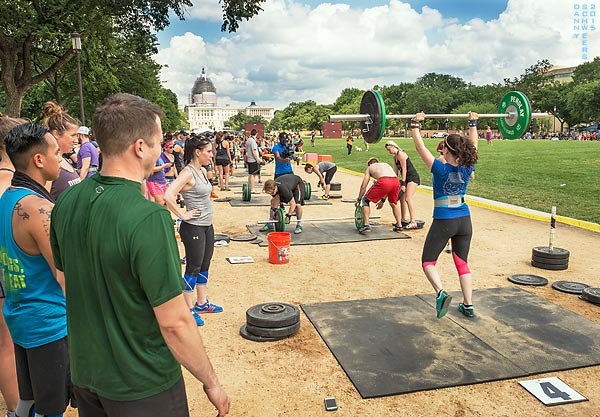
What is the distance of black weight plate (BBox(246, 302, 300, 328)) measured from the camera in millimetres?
4289

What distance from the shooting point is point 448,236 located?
462 cm

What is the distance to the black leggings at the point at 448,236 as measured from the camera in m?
4.60

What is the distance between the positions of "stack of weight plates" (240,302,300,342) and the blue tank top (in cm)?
218

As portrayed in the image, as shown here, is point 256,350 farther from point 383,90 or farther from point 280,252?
point 383,90

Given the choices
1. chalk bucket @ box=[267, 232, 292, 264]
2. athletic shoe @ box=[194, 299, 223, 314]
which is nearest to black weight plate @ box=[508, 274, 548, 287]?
chalk bucket @ box=[267, 232, 292, 264]

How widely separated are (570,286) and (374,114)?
127 inches

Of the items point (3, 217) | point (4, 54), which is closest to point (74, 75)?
point (4, 54)

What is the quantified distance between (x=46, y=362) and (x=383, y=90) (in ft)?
406

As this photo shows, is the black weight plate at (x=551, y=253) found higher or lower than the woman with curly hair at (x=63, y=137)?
lower

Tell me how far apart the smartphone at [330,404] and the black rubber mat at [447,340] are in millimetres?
243

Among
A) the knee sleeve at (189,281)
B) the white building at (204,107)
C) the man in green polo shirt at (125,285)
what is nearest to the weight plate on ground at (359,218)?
the knee sleeve at (189,281)

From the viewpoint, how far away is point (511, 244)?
25.5 feet

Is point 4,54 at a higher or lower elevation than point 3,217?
higher

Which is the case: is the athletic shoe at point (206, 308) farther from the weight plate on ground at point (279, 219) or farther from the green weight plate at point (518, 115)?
the green weight plate at point (518, 115)
